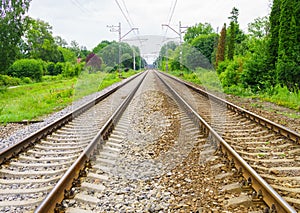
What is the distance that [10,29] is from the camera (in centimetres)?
2117

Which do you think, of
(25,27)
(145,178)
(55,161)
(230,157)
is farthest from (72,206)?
(25,27)

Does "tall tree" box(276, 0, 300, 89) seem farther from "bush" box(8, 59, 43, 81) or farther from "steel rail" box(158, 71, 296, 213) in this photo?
"bush" box(8, 59, 43, 81)

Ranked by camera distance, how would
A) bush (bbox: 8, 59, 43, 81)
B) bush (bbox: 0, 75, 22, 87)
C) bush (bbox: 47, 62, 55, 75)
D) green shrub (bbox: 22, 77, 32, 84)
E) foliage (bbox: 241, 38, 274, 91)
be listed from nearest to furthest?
foliage (bbox: 241, 38, 274, 91) → bush (bbox: 0, 75, 22, 87) → green shrub (bbox: 22, 77, 32, 84) → bush (bbox: 8, 59, 43, 81) → bush (bbox: 47, 62, 55, 75)

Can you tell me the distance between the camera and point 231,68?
61.9 feet

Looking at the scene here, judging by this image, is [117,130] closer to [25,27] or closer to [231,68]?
[231,68]

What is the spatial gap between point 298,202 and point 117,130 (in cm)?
453

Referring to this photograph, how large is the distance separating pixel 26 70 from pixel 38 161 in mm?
36334

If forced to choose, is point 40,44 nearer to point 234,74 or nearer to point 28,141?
point 234,74

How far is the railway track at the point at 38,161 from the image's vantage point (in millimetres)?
3674

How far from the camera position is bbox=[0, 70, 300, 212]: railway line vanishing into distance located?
136 inches

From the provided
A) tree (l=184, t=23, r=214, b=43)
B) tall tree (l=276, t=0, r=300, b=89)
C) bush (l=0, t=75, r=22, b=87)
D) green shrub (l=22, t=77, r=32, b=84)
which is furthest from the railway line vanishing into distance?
tree (l=184, t=23, r=214, b=43)

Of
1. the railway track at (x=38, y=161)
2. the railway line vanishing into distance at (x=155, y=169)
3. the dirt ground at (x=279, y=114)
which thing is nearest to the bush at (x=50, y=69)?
the dirt ground at (x=279, y=114)

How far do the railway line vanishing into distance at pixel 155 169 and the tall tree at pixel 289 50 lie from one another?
557 centimetres

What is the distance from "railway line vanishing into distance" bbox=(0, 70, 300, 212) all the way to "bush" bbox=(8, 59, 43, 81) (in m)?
33.5
